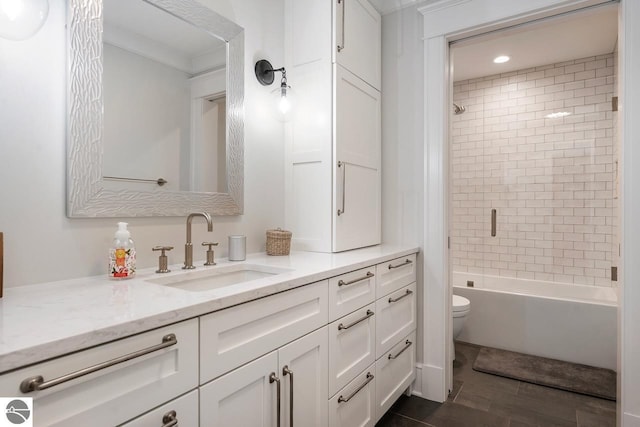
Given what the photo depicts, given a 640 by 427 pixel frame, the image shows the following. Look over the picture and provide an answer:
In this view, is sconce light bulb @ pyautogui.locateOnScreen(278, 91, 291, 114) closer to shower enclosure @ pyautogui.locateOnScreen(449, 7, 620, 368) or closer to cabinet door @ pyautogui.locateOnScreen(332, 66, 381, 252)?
cabinet door @ pyautogui.locateOnScreen(332, 66, 381, 252)

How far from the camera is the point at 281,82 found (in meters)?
2.06

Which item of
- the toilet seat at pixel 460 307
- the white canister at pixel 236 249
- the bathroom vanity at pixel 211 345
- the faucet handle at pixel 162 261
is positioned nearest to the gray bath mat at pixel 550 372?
the toilet seat at pixel 460 307

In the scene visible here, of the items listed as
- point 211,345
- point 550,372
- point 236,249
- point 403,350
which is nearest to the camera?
point 211,345

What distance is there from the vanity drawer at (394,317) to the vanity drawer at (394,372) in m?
0.05

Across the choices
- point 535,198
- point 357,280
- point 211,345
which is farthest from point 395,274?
point 535,198

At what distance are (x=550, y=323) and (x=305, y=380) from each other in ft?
7.93

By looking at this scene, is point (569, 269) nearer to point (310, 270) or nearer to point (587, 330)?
point (587, 330)

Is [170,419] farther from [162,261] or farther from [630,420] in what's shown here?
[630,420]

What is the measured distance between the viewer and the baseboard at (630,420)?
1.73m

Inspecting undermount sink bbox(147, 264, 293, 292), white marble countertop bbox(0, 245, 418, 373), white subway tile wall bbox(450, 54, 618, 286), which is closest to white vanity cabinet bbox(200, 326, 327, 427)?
white marble countertop bbox(0, 245, 418, 373)

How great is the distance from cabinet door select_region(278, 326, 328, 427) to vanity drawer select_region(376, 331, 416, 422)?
50 cm

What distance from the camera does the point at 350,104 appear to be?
2104 millimetres

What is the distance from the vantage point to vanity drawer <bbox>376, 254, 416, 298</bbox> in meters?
1.85

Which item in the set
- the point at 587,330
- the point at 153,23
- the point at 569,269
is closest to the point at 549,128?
the point at 569,269
